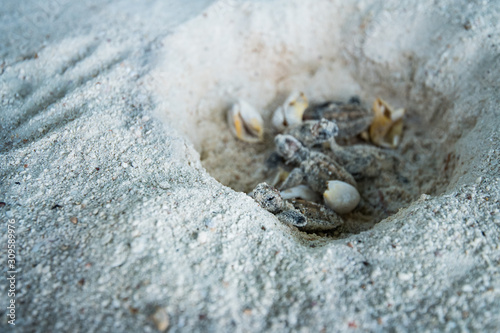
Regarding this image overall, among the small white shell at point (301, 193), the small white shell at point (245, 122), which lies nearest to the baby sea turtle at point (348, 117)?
the small white shell at point (245, 122)

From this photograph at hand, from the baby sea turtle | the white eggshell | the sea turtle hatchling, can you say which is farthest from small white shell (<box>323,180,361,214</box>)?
the white eggshell

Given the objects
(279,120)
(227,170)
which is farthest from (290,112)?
(227,170)

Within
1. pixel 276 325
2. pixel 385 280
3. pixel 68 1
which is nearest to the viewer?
pixel 276 325

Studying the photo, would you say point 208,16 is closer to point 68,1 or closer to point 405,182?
point 68,1

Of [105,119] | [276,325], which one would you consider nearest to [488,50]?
[276,325]

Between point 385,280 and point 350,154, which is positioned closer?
point 385,280

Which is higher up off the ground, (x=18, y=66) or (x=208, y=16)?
(x=208, y=16)

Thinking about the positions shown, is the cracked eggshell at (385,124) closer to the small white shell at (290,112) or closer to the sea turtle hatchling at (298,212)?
the small white shell at (290,112)

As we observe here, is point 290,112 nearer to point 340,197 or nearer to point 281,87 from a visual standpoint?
point 281,87
